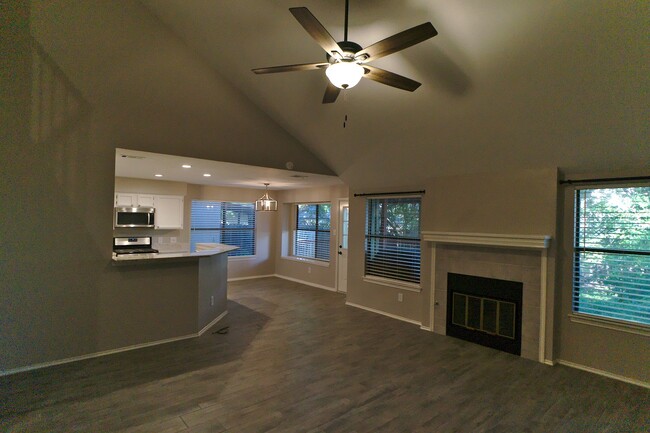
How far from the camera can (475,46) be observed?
8.91 ft

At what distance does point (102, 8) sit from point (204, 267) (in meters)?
3.24

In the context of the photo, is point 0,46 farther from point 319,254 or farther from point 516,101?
point 319,254

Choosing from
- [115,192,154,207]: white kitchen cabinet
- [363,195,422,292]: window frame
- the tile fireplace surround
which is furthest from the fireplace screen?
[115,192,154,207]: white kitchen cabinet

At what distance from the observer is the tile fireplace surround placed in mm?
3822

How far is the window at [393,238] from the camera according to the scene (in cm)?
525

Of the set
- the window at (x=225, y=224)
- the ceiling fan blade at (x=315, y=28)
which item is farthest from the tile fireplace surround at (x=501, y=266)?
the window at (x=225, y=224)

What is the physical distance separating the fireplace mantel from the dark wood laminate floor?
1373 millimetres

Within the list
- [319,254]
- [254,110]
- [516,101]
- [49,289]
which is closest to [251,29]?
[254,110]

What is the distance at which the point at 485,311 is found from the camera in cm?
432

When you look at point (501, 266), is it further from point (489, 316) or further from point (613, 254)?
point (613, 254)

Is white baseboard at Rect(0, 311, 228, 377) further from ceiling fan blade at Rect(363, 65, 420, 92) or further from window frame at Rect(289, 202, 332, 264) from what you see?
ceiling fan blade at Rect(363, 65, 420, 92)

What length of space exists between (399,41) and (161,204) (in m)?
6.29

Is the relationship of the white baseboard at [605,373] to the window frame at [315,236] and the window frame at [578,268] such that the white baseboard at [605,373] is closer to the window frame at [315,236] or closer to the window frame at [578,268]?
the window frame at [578,268]

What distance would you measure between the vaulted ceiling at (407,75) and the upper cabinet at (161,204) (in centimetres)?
309
